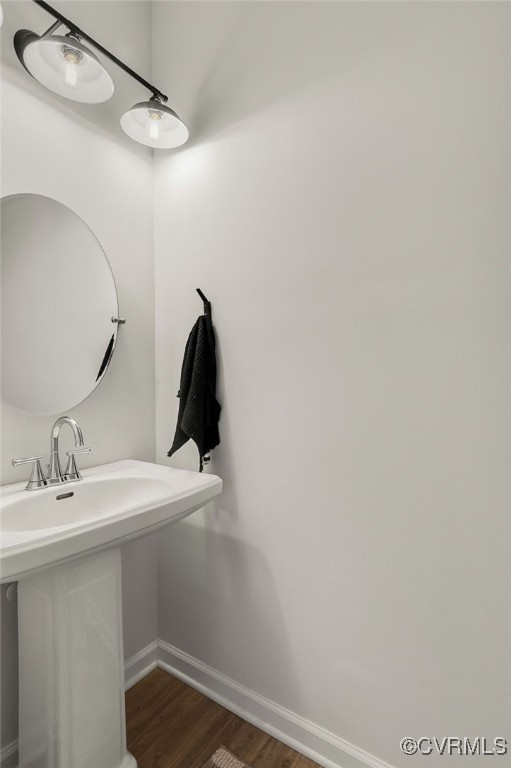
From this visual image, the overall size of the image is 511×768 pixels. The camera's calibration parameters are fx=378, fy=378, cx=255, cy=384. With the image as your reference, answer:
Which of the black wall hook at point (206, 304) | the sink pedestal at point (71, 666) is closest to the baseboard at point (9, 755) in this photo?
the sink pedestal at point (71, 666)

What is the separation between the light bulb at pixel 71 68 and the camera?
43.2 inches

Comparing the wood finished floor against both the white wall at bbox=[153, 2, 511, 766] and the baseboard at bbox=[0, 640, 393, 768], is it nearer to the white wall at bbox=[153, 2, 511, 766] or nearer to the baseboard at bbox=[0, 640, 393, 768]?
the baseboard at bbox=[0, 640, 393, 768]

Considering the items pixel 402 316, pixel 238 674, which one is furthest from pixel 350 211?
pixel 238 674

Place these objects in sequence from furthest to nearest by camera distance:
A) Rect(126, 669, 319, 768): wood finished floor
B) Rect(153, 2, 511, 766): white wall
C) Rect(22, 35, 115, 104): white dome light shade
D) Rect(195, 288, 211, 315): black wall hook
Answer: Rect(195, 288, 211, 315): black wall hook < Rect(126, 669, 319, 768): wood finished floor < Rect(22, 35, 115, 104): white dome light shade < Rect(153, 2, 511, 766): white wall

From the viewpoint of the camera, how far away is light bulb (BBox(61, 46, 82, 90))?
1097 mm

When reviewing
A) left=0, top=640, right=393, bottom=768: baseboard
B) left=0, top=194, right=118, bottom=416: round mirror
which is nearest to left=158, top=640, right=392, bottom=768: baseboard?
left=0, top=640, right=393, bottom=768: baseboard

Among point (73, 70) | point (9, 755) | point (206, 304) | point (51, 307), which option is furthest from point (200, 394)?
point (9, 755)

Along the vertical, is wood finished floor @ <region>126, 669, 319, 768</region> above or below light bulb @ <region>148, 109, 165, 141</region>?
below

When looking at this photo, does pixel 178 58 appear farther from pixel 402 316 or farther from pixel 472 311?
pixel 472 311

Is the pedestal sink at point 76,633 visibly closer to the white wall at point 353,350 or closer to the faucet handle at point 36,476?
the faucet handle at point 36,476

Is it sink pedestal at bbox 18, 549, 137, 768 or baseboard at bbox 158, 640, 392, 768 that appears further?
baseboard at bbox 158, 640, 392, 768

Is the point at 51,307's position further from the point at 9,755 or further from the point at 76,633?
the point at 9,755

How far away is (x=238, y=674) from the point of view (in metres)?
1.36

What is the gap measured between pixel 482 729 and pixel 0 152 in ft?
6.66
